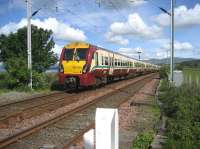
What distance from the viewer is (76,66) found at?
70.3ft

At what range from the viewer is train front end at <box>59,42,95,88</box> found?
21.2m

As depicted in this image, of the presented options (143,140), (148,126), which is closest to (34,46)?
(148,126)

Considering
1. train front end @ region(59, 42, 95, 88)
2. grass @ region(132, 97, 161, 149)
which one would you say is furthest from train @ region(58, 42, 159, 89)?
grass @ region(132, 97, 161, 149)

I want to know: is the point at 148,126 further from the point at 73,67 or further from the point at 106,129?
the point at 73,67

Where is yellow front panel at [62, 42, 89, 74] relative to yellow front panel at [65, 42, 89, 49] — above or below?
below

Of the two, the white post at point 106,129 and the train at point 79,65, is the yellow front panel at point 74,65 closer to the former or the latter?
the train at point 79,65

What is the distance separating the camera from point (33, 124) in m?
10.4

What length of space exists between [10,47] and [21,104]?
35779mm

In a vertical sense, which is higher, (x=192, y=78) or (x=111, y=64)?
(x=111, y=64)

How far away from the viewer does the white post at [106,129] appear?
3.29 m

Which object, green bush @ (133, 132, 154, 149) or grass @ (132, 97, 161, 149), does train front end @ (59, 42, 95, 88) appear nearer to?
grass @ (132, 97, 161, 149)

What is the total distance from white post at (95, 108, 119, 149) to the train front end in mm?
17805

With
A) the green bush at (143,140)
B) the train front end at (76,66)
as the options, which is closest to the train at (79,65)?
the train front end at (76,66)

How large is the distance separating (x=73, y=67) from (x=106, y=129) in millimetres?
18268
